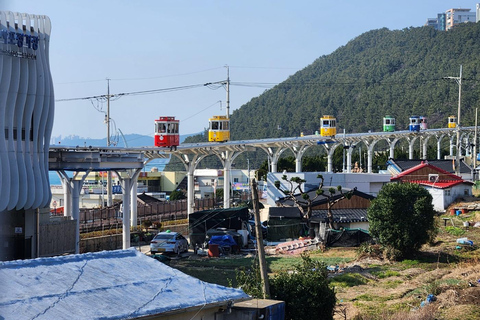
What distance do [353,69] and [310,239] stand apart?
145484 millimetres

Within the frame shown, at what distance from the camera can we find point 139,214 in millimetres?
43969

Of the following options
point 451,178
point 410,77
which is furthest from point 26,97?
point 410,77

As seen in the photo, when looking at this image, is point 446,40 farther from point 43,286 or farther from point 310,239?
point 43,286

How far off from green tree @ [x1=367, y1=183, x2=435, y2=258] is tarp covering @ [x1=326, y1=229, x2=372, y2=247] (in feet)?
11.3

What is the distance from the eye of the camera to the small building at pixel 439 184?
39875mm

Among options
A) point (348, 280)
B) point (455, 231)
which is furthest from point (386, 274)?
point (455, 231)

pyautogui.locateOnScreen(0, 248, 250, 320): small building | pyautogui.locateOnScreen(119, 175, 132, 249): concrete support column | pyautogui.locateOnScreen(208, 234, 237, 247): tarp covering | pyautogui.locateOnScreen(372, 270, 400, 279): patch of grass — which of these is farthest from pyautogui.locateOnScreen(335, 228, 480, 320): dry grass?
pyautogui.locateOnScreen(119, 175, 132, 249): concrete support column

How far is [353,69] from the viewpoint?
172 metres

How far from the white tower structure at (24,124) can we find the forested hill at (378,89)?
90.2 meters

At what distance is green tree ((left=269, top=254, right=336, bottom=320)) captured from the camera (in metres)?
14.5

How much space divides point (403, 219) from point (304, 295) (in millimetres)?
11005

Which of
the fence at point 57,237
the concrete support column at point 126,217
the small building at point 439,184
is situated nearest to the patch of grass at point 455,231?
the small building at point 439,184

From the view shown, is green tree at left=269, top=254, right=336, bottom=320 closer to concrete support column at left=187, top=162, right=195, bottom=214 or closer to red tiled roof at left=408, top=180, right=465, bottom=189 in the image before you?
red tiled roof at left=408, top=180, right=465, bottom=189

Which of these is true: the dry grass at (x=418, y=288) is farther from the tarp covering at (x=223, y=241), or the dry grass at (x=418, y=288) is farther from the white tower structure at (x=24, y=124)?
the white tower structure at (x=24, y=124)
